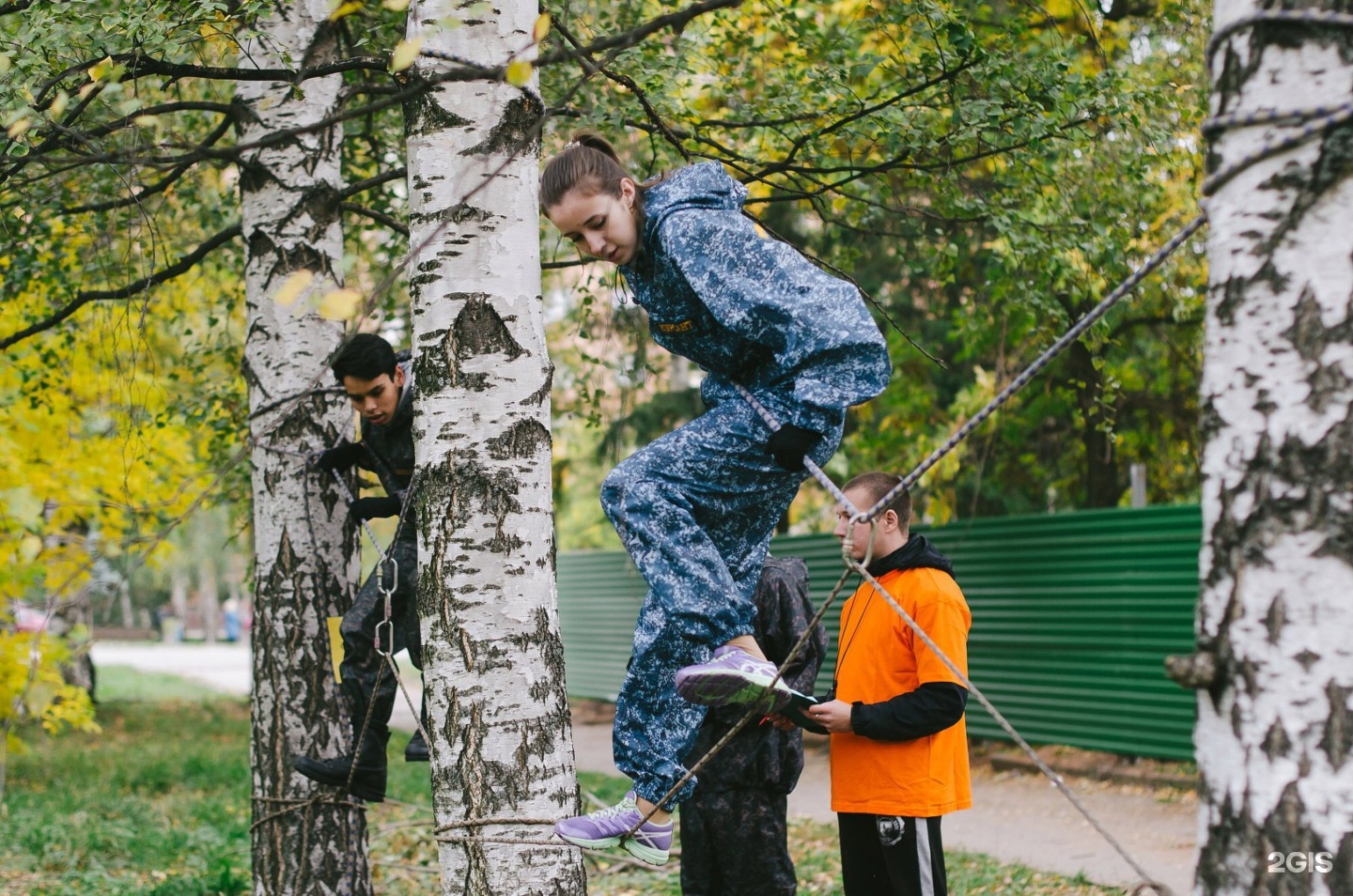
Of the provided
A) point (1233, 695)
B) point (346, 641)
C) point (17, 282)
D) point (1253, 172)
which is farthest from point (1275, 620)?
point (17, 282)

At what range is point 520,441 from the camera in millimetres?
2889

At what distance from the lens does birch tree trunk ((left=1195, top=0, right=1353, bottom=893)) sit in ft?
5.51

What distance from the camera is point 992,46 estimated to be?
4965mm

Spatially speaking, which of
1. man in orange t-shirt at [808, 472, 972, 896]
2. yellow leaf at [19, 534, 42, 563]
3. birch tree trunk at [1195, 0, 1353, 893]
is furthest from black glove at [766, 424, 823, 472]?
yellow leaf at [19, 534, 42, 563]

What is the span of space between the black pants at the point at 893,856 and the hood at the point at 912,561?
0.72 meters

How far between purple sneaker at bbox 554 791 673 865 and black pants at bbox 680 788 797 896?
93 centimetres

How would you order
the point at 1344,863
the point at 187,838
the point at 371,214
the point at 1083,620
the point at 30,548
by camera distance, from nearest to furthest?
1. the point at 1344,863
2. the point at 30,548
3. the point at 371,214
4. the point at 187,838
5. the point at 1083,620

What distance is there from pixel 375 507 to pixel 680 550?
1724mm

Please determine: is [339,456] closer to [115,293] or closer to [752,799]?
[115,293]

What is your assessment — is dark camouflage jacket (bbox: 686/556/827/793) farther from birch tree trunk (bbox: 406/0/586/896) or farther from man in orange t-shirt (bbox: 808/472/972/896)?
birch tree trunk (bbox: 406/0/586/896)

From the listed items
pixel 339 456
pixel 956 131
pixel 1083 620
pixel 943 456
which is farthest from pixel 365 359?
pixel 1083 620

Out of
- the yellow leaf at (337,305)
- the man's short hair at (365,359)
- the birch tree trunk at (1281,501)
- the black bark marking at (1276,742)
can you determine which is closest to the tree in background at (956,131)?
the man's short hair at (365,359)

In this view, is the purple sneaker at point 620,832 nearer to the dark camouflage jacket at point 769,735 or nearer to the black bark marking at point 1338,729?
the dark camouflage jacket at point 769,735

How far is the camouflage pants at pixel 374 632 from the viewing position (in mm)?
4250
